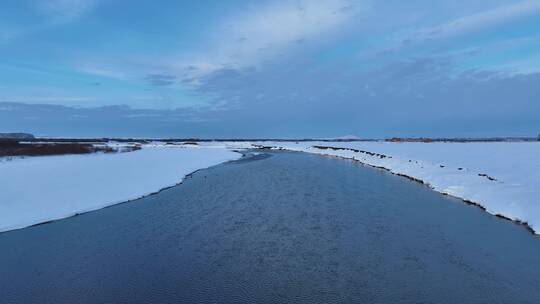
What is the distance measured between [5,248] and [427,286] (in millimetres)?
10571

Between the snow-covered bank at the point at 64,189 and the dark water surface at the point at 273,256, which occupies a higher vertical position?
the snow-covered bank at the point at 64,189

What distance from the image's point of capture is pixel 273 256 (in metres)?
9.57

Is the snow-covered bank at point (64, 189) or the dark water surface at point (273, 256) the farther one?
the snow-covered bank at point (64, 189)

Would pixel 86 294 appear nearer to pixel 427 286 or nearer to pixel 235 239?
pixel 235 239

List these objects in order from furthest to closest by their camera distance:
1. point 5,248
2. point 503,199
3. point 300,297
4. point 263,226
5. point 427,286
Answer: point 503,199 → point 263,226 → point 5,248 → point 427,286 → point 300,297

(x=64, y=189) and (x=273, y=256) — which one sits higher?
(x=64, y=189)

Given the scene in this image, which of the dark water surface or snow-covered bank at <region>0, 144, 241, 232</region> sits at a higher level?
snow-covered bank at <region>0, 144, 241, 232</region>

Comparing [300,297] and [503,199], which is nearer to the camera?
[300,297]

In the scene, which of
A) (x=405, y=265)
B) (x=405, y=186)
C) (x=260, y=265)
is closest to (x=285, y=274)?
(x=260, y=265)

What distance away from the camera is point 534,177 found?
65.0 ft

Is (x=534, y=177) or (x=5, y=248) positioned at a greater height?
(x=534, y=177)

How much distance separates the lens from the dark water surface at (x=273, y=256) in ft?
24.2

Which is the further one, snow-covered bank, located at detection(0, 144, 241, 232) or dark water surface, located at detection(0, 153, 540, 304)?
snow-covered bank, located at detection(0, 144, 241, 232)

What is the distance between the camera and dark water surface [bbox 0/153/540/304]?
24.2ft
